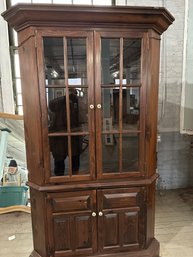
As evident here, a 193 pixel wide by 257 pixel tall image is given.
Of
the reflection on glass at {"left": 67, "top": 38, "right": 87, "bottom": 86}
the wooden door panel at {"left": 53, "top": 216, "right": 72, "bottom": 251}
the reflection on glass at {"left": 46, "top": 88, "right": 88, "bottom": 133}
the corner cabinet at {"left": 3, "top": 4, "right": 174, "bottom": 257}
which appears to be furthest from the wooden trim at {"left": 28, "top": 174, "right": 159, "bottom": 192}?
the reflection on glass at {"left": 67, "top": 38, "right": 87, "bottom": 86}

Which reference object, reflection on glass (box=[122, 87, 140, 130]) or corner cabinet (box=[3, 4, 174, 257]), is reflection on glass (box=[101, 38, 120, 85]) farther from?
reflection on glass (box=[122, 87, 140, 130])

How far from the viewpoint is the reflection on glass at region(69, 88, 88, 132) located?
1.66 meters

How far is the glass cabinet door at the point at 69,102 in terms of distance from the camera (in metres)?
1.57

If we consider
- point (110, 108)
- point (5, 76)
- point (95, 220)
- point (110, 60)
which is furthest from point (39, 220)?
point (5, 76)

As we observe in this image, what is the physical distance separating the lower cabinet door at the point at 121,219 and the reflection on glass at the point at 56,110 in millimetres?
591

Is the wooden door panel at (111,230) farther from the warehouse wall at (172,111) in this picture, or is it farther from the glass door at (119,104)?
the warehouse wall at (172,111)

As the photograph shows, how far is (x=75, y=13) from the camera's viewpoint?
1.44 m

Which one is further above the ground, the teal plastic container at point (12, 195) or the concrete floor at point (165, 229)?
the teal plastic container at point (12, 195)

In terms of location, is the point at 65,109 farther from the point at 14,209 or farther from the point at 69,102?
the point at 14,209

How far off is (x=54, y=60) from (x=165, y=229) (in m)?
2.03

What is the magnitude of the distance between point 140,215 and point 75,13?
1.56m

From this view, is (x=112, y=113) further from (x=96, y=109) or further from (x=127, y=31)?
(x=127, y=31)

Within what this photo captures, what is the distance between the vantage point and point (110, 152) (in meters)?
1.77

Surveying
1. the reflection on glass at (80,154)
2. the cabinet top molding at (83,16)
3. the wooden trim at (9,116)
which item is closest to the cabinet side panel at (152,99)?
the cabinet top molding at (83,16)
